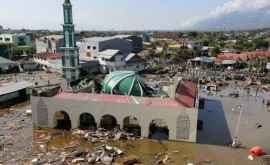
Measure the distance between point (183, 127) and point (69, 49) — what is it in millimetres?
17892

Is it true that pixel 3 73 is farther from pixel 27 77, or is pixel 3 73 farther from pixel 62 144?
pixel 62 144

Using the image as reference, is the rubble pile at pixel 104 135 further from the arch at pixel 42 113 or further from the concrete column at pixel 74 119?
the arch at pixel 42 113

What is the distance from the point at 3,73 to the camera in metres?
54.4

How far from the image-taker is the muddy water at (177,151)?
817 inches

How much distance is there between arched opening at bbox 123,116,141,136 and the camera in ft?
83.7

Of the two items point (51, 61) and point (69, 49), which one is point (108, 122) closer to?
point (69, 49)

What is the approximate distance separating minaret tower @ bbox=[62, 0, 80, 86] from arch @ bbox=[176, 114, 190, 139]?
581 inches

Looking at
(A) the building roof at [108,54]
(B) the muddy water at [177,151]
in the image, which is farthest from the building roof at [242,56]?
(B) the muddy water at [177,151]

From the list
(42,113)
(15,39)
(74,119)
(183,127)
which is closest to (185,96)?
(183,127)

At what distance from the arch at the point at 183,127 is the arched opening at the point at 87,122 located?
7.82m

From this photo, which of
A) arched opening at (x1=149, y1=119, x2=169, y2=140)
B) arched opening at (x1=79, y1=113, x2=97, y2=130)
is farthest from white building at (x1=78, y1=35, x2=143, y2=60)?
arched opening at (x1=149, y1=119, x2=169, y2=140)

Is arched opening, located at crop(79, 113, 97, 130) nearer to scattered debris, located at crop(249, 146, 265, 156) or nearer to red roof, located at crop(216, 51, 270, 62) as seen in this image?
scattered debris, located at crop(249, 146, 265, 156)

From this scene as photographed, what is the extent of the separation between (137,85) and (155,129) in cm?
477

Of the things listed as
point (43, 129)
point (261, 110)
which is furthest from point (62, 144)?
point (261, 110)
